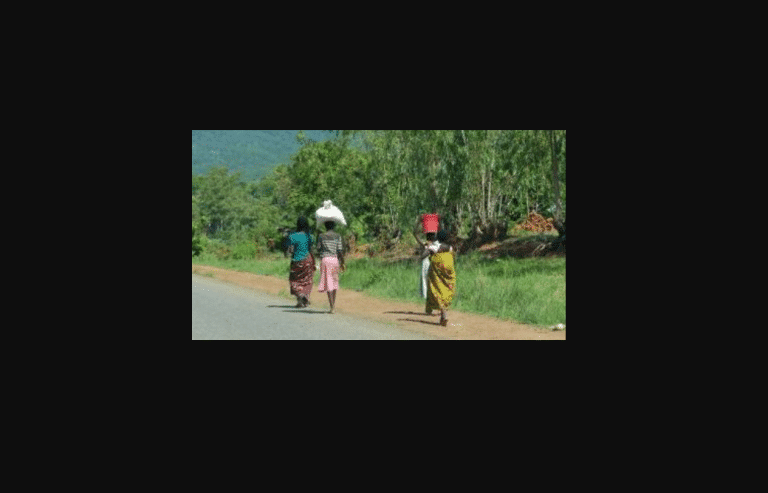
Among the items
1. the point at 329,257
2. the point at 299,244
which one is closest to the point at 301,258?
the point at 299,244

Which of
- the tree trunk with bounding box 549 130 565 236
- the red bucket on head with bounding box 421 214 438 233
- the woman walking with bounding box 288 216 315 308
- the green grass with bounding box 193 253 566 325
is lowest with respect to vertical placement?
the green grass with bounding box 193 253 566 325

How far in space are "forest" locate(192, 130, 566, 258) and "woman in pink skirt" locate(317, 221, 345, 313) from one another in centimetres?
957

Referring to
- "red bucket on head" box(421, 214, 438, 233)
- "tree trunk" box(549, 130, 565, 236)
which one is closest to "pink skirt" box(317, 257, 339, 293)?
"red bucket on head" box(421, 214, 438, 233)

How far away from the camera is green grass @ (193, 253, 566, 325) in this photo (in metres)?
13.7

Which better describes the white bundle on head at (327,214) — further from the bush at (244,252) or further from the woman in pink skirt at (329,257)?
the bush at (244,252)

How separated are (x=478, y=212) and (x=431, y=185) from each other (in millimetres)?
4692

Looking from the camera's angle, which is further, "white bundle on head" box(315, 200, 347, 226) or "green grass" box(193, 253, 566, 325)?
"white bundle on head" box(315, 200, 347, 226)

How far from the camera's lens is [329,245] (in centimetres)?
1394

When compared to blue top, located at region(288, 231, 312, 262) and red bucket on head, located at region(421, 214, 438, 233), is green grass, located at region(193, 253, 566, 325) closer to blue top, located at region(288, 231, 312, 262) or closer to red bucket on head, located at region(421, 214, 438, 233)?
red bucket on head, located at region(421, 214, 438, 233)

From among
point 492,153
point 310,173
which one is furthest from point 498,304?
point 310,173

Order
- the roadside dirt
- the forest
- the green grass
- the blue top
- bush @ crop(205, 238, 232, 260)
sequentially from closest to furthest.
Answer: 1. the roadside dirt
2. the green grass
3. the blue top
4. the forest
5. bush @ crop(205, 238, 232, 260)

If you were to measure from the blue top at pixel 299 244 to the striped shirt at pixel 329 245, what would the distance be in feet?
2.20

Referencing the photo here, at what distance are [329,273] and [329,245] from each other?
0.47 meters

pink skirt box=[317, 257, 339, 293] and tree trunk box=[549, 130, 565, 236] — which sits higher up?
tree trunk box=[549, 130, 565, 236]
